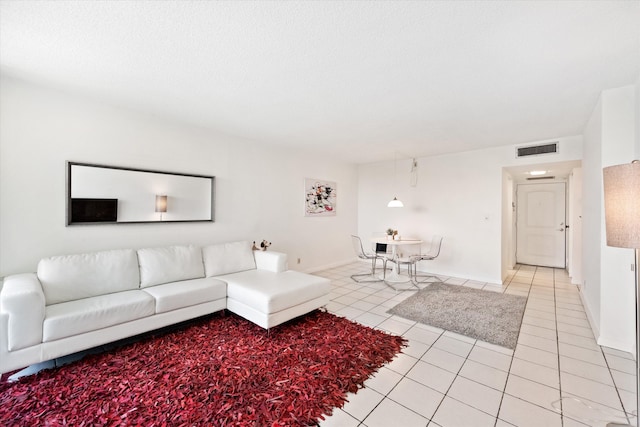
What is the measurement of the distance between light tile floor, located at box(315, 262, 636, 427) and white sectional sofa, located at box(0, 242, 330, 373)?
1.05 meters

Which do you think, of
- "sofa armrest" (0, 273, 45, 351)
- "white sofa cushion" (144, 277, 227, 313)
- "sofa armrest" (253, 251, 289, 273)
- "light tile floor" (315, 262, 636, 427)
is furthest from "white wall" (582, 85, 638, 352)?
"sofa armrest" (0, 273, 45, 351)

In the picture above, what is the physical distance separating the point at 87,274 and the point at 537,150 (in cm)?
632

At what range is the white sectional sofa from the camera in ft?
6.57

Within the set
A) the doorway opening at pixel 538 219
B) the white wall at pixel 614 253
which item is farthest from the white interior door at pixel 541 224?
the white wall at pixel 614 253

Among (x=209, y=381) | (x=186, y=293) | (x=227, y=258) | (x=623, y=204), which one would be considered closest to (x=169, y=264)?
(x=186, y=293)

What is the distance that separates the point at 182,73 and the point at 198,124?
1404 mm

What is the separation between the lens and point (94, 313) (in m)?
2.25

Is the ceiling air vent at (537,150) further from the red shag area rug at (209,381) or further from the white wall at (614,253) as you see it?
the red shag area rug at (209,381)

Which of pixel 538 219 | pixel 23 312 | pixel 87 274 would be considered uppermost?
pixel 538 219

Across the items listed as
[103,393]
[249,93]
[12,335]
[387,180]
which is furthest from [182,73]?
[387,180]

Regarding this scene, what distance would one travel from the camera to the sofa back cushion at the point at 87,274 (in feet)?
7.91

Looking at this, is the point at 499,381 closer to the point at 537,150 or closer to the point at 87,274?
the point at 87,274

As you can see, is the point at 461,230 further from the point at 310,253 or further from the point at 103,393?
the point at 103,393

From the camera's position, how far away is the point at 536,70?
2.25 meters
